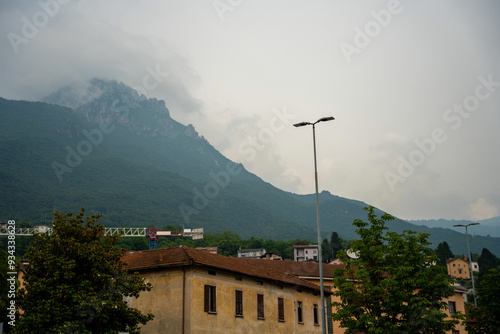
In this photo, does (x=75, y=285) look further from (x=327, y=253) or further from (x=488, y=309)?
(x=327, y=253)

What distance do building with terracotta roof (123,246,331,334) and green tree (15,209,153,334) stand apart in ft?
15.1

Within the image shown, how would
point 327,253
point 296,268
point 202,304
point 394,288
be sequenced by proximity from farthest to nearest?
1. point 327,253
2. point 296,268
3. point 202,304
4. point 394,288

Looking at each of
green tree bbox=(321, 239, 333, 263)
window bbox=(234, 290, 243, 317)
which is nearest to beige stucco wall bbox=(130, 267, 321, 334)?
window bbox=(234, 290, 243, 317)

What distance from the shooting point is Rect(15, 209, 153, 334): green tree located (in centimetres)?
2545

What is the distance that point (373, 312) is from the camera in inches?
1200

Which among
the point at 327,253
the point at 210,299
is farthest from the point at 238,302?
the point at 327,253

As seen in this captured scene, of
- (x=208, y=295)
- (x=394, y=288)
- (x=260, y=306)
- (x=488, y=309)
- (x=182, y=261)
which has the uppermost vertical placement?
(x=182, y=261)

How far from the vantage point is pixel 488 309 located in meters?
36.8

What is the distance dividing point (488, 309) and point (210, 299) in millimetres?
19492

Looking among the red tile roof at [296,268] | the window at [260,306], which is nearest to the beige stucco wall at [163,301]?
the window at [260,306]

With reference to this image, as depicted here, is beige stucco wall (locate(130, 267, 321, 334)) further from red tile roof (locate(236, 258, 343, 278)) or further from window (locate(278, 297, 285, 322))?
red tile roof (locate(236, 258, 343, 278))

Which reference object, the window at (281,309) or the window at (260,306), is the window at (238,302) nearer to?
the window at (260,306)

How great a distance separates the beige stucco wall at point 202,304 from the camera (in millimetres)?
33156

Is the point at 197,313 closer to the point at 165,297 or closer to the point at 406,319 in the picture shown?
the point at 165,297
